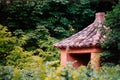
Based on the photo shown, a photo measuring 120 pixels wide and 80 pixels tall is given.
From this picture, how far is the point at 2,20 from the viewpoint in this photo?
1894cm

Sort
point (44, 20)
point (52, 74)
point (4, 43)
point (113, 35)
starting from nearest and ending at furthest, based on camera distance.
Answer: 1. point (52, 74)
2. point (113, 35)
3. point (4, 43)
4. point (44, 20)

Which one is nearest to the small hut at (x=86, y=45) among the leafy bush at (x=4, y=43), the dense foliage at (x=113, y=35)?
the dense foliage at (x=113, y=35)

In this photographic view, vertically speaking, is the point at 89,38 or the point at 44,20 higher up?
the point at 44,20

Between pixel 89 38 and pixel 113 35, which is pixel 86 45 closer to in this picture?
pixel 89 38

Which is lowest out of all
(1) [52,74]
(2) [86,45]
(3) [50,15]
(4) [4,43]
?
(1) [52,74]

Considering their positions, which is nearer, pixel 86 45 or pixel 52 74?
pixel 52 74

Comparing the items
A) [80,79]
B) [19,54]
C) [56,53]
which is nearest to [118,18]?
[19,54]

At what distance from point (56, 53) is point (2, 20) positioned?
4.13 metres

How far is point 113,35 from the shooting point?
10125 mm

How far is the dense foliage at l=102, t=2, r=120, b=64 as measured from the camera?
10000mm

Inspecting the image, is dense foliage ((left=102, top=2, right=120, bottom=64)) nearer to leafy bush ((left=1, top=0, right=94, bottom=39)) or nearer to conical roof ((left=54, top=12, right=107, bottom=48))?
conical roof ((left=54, top=12, right=107, bottom=48))

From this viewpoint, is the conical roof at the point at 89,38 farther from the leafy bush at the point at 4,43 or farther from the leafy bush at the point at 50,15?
the leafy bush at the point at 50,15

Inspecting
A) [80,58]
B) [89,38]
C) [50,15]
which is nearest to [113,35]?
[89,38]

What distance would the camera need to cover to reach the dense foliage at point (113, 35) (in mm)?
10000
